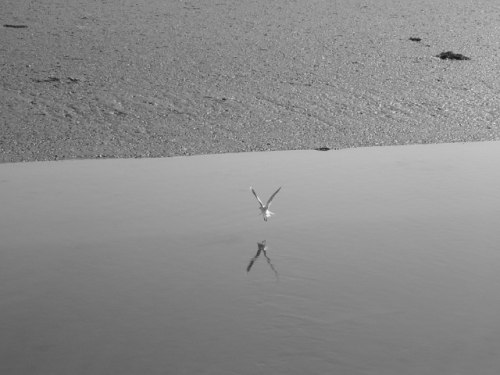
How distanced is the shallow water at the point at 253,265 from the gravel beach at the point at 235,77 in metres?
0.40

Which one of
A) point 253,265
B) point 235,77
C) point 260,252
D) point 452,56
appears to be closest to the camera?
point 253,265

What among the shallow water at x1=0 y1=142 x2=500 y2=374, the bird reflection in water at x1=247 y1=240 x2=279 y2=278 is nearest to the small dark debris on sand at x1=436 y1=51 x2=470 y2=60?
the shallow water at x1=0 y1=142 x2=500 y2=374

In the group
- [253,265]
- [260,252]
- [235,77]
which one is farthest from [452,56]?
[253,265]

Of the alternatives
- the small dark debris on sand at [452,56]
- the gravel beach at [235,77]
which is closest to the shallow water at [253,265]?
the gravel beach at [235,77]

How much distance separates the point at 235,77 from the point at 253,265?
313cm

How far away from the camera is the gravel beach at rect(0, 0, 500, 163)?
5.34 meters

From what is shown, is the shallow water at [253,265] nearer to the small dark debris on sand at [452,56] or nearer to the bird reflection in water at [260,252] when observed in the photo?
the bird reflection in water at [260,252]

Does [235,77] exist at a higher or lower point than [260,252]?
lower

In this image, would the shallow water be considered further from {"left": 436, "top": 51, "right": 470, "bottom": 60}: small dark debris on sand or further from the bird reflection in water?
{"left": 436, "top": 51, "right": 470, "bottom": 60}: small dark debris on sand

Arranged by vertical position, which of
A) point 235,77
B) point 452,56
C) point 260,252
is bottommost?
point 235,77

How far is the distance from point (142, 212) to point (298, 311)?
4.11ft

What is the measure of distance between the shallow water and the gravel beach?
398 mm

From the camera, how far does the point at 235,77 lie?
21.2 feet

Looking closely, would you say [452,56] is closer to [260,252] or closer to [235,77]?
[235,77]
